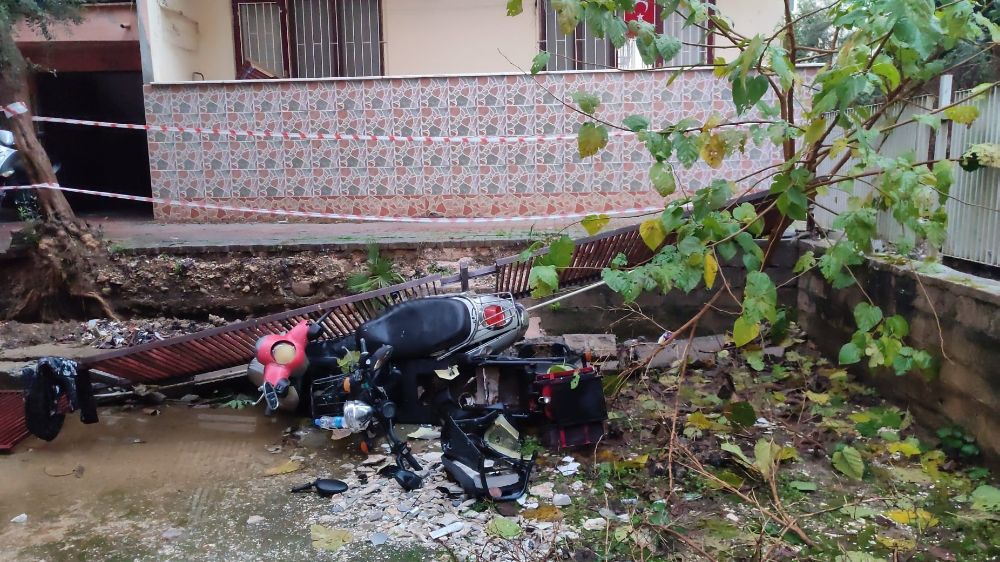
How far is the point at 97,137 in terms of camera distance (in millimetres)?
11891

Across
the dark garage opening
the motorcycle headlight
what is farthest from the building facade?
the motorcycle headlight

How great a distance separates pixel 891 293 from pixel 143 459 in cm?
453

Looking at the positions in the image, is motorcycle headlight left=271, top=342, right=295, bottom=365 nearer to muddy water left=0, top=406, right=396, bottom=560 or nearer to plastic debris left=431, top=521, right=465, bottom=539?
muddy water left=0, top=406, right=396, bottom=560

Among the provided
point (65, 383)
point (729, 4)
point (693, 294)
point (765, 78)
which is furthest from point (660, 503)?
point (729, 4)

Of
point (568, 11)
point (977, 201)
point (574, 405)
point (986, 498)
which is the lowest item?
point (986, 498)

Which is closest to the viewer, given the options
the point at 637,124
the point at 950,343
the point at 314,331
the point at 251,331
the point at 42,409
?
the point at 637,124

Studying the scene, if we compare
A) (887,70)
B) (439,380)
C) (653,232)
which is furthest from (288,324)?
(887,70)

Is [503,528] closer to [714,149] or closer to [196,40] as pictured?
[714,149]

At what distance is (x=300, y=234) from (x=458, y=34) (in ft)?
12.5

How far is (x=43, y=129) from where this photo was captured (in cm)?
1083

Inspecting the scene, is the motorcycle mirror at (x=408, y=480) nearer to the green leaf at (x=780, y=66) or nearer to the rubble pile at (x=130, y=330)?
the green leaf at (x=780, y=66)

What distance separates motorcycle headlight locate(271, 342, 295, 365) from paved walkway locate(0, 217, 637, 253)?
2250 mm

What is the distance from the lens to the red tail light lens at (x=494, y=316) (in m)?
4.24

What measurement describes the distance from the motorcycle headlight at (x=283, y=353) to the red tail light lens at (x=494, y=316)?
1.14 meters
